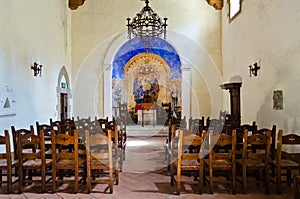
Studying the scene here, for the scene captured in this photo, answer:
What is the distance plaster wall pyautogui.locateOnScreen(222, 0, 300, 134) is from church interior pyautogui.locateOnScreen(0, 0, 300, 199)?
0.02 metres

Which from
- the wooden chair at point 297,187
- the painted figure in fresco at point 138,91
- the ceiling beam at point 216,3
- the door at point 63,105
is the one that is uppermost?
Result: the ceiling beam at point 216,3

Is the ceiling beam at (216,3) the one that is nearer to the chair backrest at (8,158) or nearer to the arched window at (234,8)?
the arched window at (234,8)

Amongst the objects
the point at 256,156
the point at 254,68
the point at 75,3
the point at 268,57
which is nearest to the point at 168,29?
the point at 75,3

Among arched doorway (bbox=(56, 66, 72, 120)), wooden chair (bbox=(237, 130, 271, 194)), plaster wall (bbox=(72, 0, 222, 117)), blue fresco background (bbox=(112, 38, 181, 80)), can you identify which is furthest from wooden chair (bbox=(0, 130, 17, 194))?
blue fresco background (bbox=(112, 38, 181, 80))

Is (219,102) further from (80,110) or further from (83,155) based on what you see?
(83,155)

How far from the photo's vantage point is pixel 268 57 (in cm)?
629

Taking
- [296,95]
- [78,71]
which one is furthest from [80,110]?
[296,95]

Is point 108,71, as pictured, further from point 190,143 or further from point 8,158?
point 190,143

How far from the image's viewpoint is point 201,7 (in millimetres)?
10008

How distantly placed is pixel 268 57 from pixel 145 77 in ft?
30.2

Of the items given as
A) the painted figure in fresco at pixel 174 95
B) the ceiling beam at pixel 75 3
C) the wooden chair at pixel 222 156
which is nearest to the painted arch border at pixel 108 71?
the ceiling beam at pixel 75 3

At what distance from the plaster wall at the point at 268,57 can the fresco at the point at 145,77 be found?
5.48 meters

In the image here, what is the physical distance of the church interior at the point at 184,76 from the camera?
4293 millimetres

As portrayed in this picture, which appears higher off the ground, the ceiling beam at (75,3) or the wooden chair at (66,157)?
the ceiling beam at (75,3)
